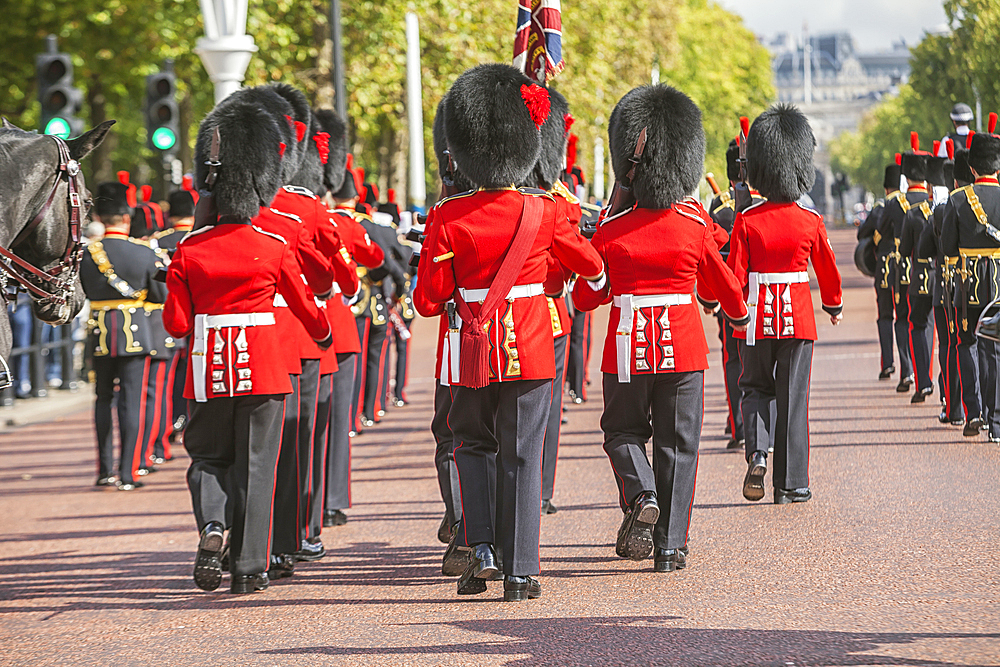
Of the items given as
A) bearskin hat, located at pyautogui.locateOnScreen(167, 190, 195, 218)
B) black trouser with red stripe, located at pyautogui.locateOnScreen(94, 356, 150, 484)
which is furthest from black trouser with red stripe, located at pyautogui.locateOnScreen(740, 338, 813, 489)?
bearskin hat, located at pyautogui.locateOnScreen(167, 190, 195, 218)

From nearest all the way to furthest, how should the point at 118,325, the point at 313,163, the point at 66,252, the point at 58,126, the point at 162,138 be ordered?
the point at 66,252 < the point at 313,163 < the point at 118,325 < the point at 58,126 < the point at 162,138

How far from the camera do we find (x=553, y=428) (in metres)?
6.41

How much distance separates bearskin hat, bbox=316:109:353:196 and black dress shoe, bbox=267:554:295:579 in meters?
2.12

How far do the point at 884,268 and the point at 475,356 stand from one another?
7.44 m

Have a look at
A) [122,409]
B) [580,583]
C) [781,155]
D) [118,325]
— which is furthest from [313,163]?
[122,409]

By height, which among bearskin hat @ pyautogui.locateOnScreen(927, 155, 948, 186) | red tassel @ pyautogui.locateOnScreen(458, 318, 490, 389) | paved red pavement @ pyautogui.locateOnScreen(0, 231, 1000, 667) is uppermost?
bearskin hat @ pyautogui.locateOnScreen(927, 155, 948, 186)

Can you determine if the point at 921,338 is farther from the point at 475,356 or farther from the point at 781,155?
the point at 475,356

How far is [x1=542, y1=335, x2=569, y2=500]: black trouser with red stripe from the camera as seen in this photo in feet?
21.0

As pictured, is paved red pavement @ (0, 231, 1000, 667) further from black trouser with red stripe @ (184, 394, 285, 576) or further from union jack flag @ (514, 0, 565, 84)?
union jack flag @ (514, 0, 565, 84)

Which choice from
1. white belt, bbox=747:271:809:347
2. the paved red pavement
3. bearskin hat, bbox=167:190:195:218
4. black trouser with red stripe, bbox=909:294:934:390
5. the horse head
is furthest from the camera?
black trouser with red stripe, bbox=909:294:934:390

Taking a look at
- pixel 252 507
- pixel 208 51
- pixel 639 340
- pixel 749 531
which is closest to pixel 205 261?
pixel 252 507

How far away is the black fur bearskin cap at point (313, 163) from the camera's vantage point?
686 cm

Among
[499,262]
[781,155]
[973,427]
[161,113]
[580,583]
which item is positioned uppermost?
[161,113]

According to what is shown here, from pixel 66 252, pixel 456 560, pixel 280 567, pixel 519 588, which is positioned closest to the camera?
pixel 519 588
